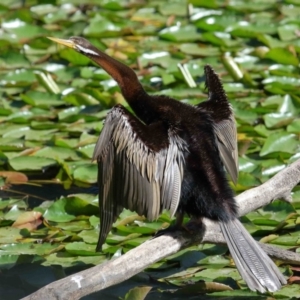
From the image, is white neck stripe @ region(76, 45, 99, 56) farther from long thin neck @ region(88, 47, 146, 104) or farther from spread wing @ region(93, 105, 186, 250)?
spread wing @ region(93, 105, 186, 250)

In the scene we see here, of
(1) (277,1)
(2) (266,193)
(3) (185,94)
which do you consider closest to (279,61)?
(3) (185,94)

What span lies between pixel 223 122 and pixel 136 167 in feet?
2.22

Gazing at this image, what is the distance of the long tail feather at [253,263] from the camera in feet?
12.5

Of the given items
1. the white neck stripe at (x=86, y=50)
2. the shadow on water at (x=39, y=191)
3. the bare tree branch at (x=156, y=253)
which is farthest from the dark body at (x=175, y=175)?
the shadow on water at (x=39, y=191)

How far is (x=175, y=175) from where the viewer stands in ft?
13.1

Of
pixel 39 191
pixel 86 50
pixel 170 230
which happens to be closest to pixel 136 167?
pixel 170 230

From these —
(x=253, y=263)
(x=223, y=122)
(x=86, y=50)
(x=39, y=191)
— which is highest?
(x=86, y=50)

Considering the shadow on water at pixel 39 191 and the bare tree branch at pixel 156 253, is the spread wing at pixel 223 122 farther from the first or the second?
the shadow on water at pixel 39 191

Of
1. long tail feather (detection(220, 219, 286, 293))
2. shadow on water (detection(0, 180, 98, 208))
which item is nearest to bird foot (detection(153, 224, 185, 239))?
long tail feather (detection(220, 219, 286, 293))

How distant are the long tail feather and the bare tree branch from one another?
190 mm

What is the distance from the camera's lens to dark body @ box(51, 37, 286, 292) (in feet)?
12.8

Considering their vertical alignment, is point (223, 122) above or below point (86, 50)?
below

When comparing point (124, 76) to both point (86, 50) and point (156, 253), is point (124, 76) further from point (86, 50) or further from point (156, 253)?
point (156, 253)

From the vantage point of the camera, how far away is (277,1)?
25.8ft
